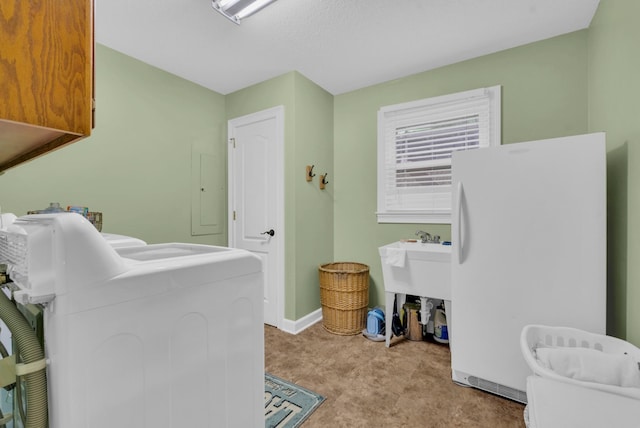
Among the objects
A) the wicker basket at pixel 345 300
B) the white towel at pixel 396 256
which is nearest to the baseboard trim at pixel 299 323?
the wicker basket at pixel 345 300

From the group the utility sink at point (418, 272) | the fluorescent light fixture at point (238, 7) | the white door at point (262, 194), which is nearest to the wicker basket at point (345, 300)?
the utility sink at point (418, 272)

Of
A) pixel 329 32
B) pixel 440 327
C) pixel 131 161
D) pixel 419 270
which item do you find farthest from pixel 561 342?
pixel 131 161

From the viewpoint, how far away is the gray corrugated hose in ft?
2.05

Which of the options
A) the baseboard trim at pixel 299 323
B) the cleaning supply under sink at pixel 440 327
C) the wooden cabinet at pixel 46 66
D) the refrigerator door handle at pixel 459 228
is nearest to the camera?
the wooden cabinet at pixel 46 66

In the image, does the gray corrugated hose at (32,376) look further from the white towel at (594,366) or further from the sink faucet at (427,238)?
the sink faucet at (427,238)

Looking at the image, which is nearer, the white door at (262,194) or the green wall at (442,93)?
the green wall at (442,93)

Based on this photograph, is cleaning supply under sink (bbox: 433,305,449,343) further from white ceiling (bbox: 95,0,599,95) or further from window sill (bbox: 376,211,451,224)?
white ceiling (bbox: 95,0,599,95)

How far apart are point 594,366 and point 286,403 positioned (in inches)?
59.8

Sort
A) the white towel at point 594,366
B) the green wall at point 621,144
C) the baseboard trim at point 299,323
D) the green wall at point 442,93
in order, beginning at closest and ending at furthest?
1. the white towel at point 594,366
2. the green wall at point 621,144
3. the green wall at point 442,93
4. the baseboard trim at point 299,323

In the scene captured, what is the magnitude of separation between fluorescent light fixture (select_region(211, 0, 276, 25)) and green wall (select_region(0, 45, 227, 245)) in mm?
1117

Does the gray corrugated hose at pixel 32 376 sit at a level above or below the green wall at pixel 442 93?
below

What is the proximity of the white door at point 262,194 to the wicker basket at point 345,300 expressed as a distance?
0.45 metres

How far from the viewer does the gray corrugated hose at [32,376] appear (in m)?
0.63

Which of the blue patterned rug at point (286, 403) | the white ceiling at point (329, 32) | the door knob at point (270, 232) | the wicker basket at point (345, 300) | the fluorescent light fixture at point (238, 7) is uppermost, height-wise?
the white ceiling at point (329, 32)
